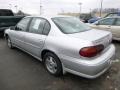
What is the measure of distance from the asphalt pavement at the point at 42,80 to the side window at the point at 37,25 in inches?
43.3

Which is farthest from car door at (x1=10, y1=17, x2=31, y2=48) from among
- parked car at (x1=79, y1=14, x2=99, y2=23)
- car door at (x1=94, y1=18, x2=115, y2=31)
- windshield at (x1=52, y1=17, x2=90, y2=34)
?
parked car at (x1=79, y1=14, x2=99, y2=23)

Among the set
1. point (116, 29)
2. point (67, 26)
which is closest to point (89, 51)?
point (67, 26)

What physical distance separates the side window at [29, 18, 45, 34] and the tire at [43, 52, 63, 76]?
0.73 metres

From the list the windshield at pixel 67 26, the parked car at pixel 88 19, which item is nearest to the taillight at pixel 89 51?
the windshield at pixel 67 26

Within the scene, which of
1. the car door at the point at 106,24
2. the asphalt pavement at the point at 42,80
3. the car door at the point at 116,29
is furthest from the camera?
the car door at the point at 106,24

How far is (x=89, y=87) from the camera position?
313 cm

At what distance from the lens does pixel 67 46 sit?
2.91 meters

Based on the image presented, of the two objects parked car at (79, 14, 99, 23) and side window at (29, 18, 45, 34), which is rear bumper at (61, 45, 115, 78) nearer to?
side window at (29, 18, 45, 34)

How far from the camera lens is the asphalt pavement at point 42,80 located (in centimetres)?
313

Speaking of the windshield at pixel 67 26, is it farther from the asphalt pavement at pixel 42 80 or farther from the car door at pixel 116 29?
the car door at pixel 116 29

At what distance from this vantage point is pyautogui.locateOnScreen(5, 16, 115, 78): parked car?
2746 mm

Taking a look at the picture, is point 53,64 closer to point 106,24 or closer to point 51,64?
point 51,64

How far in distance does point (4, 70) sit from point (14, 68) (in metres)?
0.28

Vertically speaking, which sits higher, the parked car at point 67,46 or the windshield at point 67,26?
the windshield at point 67,26
